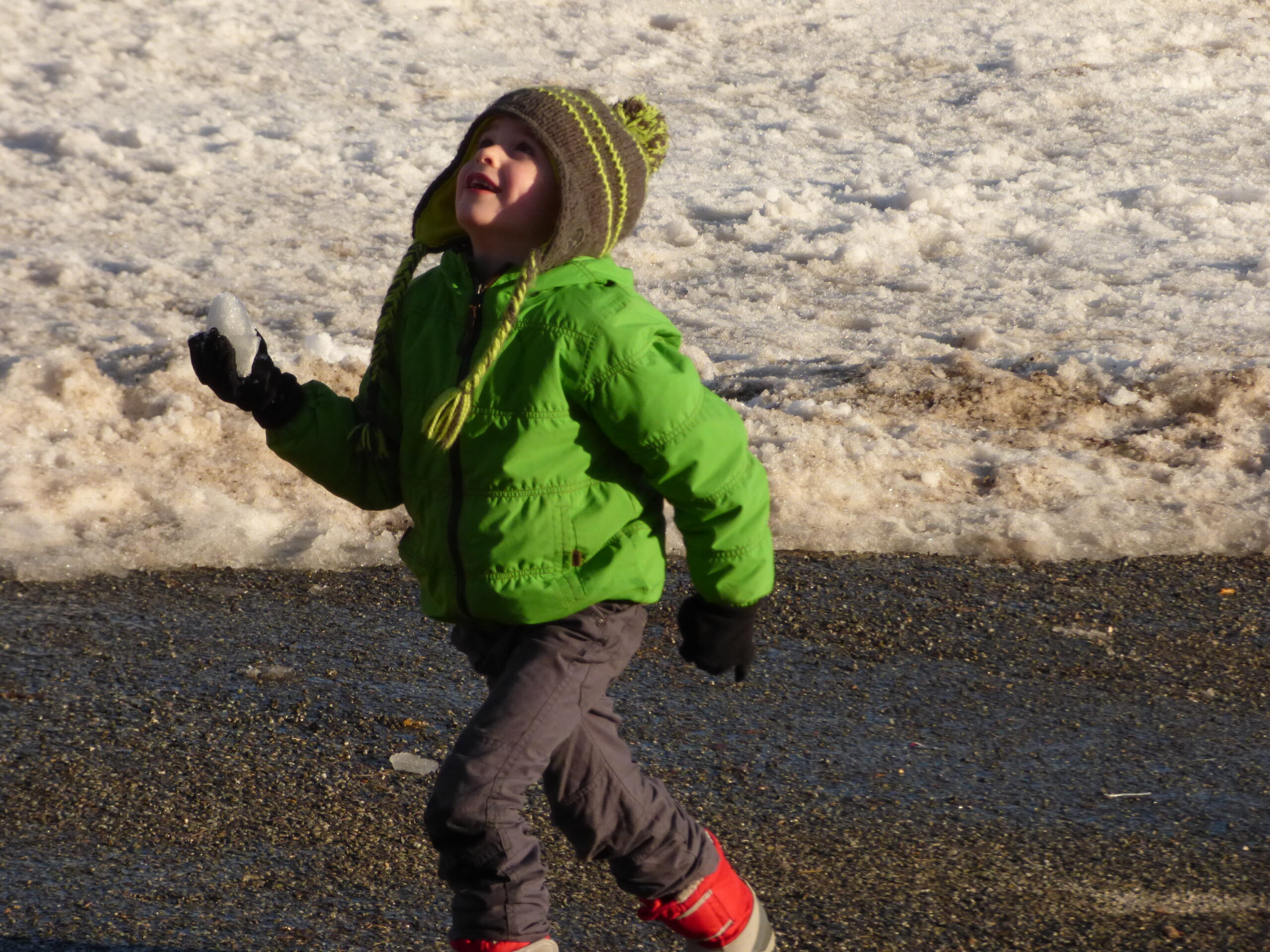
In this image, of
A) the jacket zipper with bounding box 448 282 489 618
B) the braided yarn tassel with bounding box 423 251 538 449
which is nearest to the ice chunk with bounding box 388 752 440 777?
the jacket zipper with bounding box 448 282 489 618

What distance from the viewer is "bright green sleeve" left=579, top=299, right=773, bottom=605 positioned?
8.39ft

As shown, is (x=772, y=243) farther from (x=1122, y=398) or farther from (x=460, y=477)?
(x=460, y=477)

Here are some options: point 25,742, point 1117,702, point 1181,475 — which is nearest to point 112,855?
point 25,742

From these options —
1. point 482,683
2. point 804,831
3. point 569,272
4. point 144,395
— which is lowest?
point 144,395

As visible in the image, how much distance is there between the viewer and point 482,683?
4.21m

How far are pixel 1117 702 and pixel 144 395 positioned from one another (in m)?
4.21

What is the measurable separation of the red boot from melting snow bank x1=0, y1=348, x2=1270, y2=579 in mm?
2515

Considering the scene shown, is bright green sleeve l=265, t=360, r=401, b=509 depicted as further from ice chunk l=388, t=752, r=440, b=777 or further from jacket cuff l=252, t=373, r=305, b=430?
ice chunk l=388, t=752, r=440, b=777

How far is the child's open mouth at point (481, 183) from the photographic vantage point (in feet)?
9.02

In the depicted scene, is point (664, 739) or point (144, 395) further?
point (144, 395)

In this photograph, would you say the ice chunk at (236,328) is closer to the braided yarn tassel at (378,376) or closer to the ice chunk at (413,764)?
the braided yarn tassel at (378,376)

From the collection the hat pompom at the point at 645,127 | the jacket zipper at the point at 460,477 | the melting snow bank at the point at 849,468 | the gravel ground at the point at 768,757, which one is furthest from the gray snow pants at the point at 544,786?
the melting snow bank at the point at 849,468

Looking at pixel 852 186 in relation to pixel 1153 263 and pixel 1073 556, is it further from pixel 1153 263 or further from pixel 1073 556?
pixel 1073 556

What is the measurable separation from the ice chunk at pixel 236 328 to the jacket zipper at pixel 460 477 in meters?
0.43
